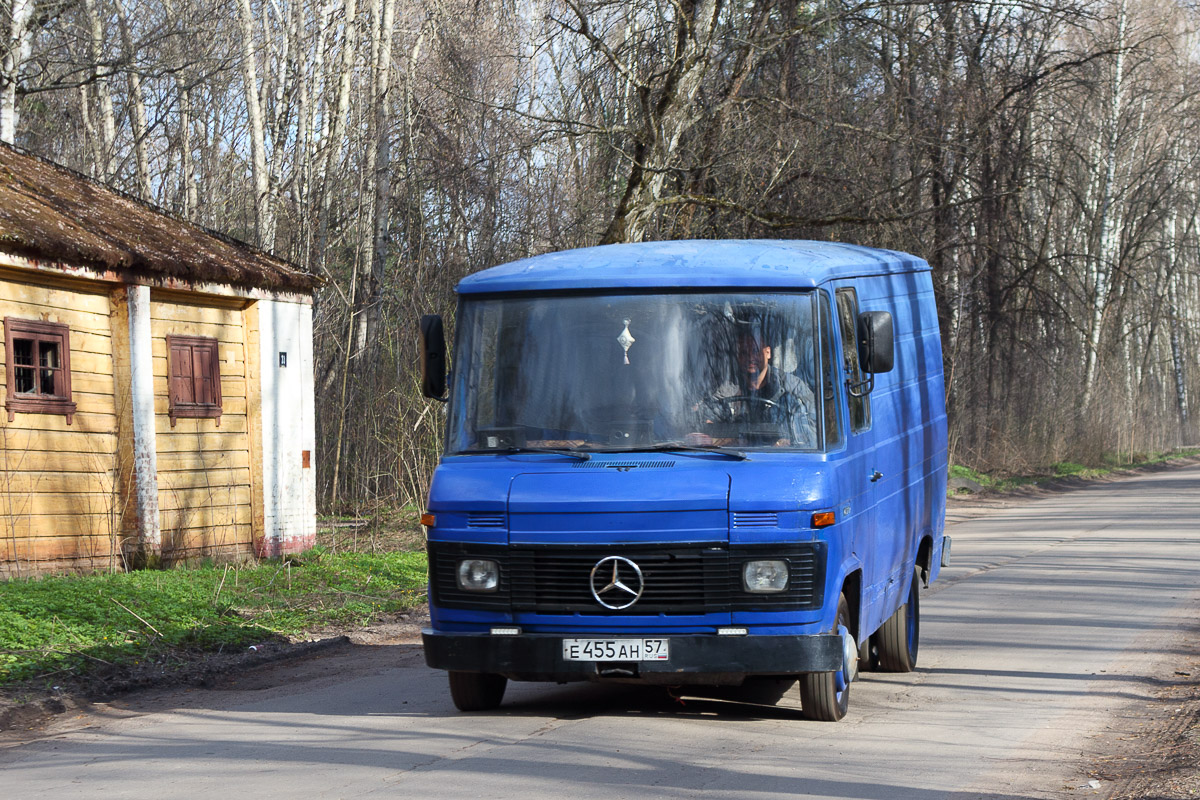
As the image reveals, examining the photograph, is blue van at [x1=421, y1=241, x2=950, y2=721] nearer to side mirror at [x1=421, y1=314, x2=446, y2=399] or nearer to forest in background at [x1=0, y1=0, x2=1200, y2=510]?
side mirror at [x1=421, y1=314, x2=446, y2=399]

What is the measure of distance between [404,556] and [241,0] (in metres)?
15.2

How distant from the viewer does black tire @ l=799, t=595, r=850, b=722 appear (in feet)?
23.8

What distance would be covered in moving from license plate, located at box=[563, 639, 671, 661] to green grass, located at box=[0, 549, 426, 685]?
413 centimetres

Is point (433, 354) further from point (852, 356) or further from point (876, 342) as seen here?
point (876, 342)

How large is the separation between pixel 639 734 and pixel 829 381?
2.12m

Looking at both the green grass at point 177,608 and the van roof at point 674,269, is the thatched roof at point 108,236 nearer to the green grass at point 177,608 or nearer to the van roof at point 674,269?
the green grass at point 177,608

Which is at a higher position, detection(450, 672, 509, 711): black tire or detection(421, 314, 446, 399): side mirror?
detection(421, 314, 446, 399): side mirror

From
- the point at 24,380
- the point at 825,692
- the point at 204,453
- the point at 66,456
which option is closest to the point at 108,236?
the point at 24,380

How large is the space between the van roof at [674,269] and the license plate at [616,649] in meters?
1.94

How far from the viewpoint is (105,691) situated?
353 inches

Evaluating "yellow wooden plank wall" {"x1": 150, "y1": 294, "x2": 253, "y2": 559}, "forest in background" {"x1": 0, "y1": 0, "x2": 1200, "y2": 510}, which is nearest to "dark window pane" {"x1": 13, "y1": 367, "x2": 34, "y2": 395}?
"yellow wooden plank wall" {"x1": 150, "y1": 294, "x2": 253, "y2": 559}

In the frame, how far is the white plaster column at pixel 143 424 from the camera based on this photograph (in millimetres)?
14125

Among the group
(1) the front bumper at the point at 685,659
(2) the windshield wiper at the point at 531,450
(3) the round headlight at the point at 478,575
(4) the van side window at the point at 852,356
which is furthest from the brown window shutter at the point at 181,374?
(4) the van side window at the point at 852,356

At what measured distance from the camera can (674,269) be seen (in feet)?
25.0
